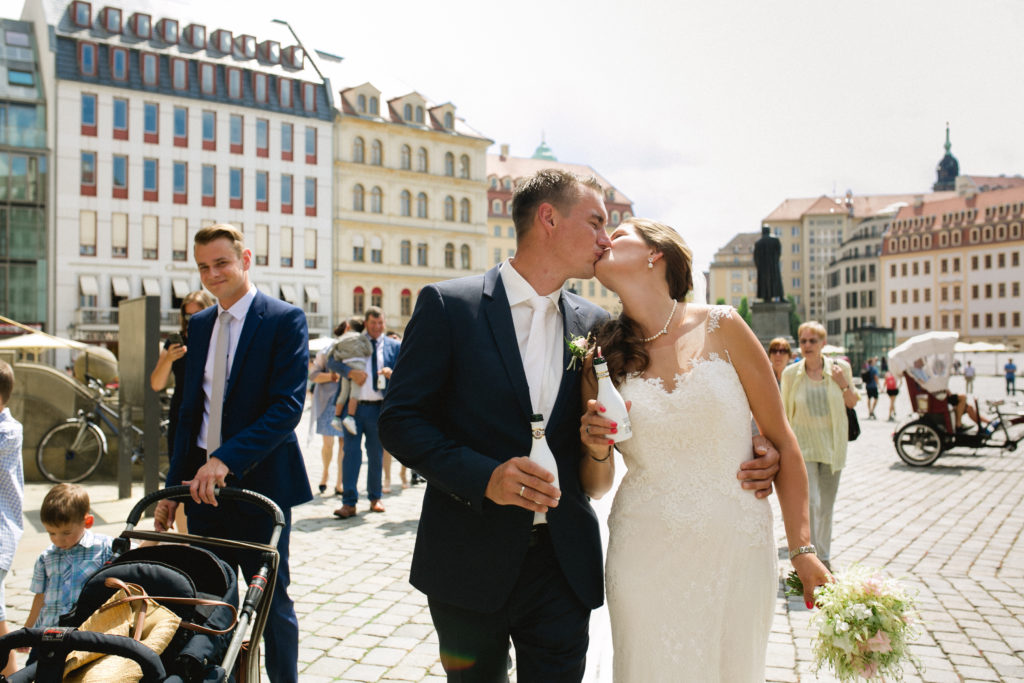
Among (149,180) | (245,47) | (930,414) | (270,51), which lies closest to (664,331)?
(930,414)

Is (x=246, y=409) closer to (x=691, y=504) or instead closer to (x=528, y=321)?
(x=528, y=321)

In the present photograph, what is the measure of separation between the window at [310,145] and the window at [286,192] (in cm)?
182

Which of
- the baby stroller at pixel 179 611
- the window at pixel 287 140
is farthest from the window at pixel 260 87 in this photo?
the baby stroller at pixel 179 611

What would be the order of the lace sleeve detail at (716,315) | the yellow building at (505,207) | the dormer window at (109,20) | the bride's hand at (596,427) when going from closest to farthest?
the bride's hand at (596,427), the lace sleeve detail at (716,315), the dormer window at (109,20), the yellow building at (505,207)

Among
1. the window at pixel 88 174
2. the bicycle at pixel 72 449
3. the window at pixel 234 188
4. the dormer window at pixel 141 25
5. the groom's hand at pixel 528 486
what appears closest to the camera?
the groom's hand at pixel 528 486

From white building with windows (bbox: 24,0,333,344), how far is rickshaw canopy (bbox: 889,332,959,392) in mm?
40861

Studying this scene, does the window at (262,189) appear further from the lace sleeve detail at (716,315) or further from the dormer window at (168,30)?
the lace sleeve detail at (716,315)

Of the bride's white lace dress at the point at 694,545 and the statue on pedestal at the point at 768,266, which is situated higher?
the statue on pedestal at the point at 768,266

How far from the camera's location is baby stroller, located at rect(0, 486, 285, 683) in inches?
80.4

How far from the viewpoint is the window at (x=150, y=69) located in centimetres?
4791

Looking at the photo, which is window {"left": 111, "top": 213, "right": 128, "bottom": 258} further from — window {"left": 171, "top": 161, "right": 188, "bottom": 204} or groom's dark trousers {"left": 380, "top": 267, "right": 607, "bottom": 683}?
groom's dark trousers {"left": 380, "top": 267, "right": 607, "bottom": 683}

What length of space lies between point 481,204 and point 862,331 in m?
28.9

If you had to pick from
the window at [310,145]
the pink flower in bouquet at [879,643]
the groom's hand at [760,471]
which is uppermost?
the window at [310,145]

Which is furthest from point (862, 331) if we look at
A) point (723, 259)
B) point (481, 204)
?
point (723, 259)
